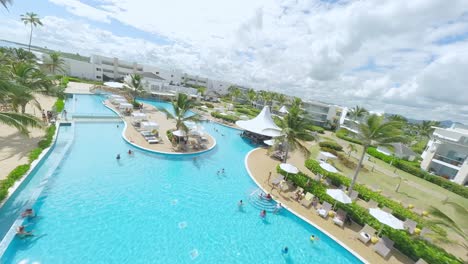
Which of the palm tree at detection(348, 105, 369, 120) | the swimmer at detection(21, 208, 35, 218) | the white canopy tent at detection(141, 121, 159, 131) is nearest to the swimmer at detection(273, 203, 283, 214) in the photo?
the swimmer at detection(21, 208, 35, 218)

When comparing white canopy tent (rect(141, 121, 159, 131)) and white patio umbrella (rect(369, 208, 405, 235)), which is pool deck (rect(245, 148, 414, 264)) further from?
white canopy tent (rect(141, 121, 159, 131))

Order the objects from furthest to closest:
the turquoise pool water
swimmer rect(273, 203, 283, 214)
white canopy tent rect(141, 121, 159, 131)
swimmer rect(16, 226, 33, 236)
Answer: white canopy tent rect(141, 121, 159, 131) → swimmer rect(273, 203, 283, 214) → the turquoise pool water → swimmer rect(16, 226, 33, 236)

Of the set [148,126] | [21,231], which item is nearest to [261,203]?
[21,231]

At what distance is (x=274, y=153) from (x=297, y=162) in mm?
2915

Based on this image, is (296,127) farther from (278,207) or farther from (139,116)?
(139,116)

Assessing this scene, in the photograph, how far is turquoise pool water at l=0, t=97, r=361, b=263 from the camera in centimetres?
932

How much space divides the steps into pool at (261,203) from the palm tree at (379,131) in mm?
7428

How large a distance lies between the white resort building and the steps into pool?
104 feet

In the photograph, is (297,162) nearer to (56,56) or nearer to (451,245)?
(451,245)

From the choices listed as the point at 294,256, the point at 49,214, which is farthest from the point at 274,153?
the point at 49,214

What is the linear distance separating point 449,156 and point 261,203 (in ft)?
114

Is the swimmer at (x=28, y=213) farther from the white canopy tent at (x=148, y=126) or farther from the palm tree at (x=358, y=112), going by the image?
the palm tree at (x=358, y=112)

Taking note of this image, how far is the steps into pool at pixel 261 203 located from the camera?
14477 millimetres

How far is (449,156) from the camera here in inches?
1222
